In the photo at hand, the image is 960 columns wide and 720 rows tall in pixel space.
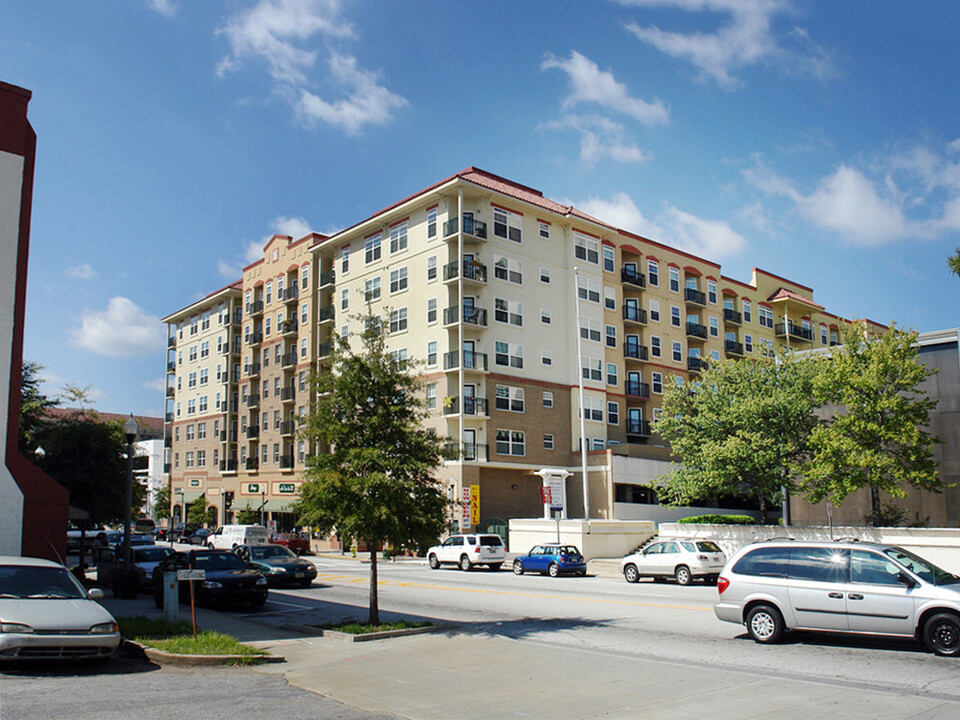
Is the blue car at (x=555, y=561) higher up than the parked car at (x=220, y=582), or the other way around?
the parked car at (x=220, y=582)

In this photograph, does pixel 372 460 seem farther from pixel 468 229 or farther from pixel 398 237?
pixel 398 237

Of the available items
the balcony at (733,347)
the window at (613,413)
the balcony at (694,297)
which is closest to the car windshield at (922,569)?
the window at (613,413)

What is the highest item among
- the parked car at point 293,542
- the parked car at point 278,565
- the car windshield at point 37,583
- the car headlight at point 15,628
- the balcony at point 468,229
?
the balcony at point 468,229

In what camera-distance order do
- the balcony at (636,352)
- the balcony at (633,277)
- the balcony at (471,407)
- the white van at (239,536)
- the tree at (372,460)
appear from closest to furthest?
the tree at (372,460), the white van at (239,536), the balcony at (471,407), the balcony at (636,352), the balcony at (633,277)

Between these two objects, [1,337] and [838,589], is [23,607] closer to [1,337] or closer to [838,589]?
[1,337]

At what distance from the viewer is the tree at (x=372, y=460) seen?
52.2 ft

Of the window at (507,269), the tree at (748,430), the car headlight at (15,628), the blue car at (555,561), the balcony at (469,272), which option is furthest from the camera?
the window at (507,269)

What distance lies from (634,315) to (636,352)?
8.80ft

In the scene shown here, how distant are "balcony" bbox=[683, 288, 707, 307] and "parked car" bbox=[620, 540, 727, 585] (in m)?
35.4

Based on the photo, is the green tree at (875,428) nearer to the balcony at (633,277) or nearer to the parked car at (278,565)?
the parked car at (278,565)

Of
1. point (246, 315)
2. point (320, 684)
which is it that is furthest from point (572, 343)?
point (320, 684)

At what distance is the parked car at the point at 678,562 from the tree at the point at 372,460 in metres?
14.4

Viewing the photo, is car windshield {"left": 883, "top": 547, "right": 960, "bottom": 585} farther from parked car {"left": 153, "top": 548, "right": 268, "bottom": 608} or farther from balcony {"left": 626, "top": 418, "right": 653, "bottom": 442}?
balcony {"left": 626, "top": 418, "right": 653, "bottom": 442}

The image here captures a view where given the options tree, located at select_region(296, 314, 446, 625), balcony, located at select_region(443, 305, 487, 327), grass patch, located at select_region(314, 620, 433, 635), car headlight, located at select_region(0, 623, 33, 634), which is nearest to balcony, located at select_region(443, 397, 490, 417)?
balcony, located at select_region(443, 305, 487, 327)
